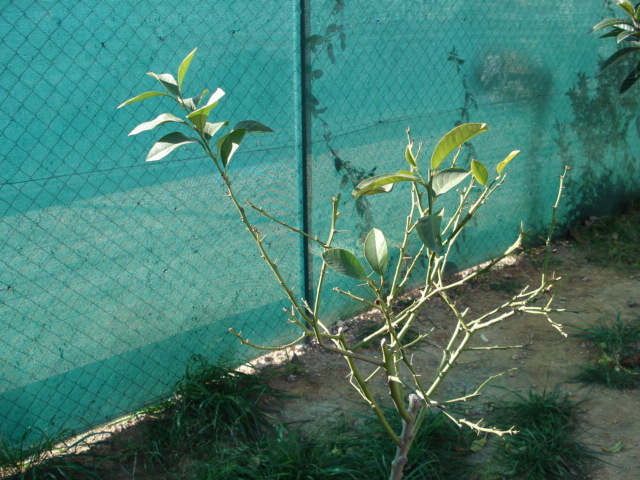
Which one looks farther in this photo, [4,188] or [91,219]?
[91,219]

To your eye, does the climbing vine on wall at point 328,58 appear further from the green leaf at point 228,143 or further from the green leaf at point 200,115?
the green leaf at point 200,115

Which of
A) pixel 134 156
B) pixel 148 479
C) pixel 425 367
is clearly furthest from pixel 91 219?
pixel 425 367

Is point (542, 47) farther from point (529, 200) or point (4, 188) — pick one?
point (4, 188)

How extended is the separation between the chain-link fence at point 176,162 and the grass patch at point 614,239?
4.81ft

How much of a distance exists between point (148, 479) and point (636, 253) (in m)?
4.14

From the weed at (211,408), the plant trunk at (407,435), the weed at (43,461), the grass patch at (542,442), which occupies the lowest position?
the grass patch at (542,442)

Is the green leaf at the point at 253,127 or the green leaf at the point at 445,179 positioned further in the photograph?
the green leaf at the point at 253,127

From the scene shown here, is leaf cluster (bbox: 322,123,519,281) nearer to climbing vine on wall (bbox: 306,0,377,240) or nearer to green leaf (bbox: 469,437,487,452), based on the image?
green leaf (bbox: 469,437,487,452)

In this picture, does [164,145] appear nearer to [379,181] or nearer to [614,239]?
[379,181]

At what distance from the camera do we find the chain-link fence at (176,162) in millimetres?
2662

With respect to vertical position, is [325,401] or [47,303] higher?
[47,303]

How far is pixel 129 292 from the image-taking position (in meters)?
3.04

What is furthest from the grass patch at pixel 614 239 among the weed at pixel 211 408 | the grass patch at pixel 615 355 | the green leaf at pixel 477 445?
the weed at pixel 211 408

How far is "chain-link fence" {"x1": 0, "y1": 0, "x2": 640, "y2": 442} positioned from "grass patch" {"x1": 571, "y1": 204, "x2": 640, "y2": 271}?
1.47 metres
